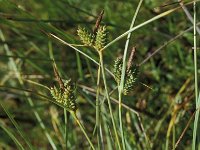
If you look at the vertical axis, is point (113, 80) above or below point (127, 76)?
above

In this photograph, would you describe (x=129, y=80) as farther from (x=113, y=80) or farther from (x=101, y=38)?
(x=113, y=80)

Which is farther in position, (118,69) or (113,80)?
(113,80)

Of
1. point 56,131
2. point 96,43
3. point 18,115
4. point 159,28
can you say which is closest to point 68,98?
point 96,43

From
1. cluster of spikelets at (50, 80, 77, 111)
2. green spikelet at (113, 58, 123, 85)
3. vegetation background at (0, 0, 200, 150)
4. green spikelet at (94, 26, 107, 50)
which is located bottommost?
cluster of spikelets at (50, 80, 77, 111)

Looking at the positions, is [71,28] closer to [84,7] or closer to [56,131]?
[84,7]

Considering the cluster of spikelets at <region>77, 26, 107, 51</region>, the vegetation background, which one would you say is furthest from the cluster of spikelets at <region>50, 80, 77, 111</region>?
the vegetation background

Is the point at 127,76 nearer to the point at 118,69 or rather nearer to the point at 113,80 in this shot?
the point at 118,69

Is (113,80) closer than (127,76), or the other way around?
(127,76)

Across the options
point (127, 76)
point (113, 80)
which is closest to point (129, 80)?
point (127, 76)

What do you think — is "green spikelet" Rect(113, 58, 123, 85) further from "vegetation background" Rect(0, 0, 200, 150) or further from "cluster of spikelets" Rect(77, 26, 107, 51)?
"vegetation background" Rect(0, 0, 200, 150)

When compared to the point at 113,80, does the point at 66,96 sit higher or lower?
lower

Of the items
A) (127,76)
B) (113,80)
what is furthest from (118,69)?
(113,80)
